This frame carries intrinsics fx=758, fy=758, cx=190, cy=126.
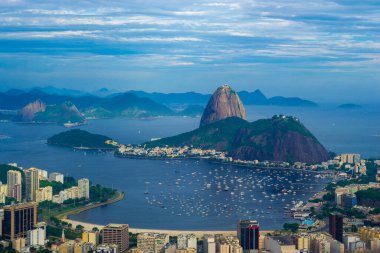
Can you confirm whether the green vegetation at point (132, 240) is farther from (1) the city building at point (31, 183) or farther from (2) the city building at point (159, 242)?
(1) the city building at point (31, 183)

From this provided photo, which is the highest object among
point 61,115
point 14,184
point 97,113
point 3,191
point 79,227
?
point 97,113

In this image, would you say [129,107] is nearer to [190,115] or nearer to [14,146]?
[190,115]

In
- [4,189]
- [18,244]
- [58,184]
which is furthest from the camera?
[58,184]

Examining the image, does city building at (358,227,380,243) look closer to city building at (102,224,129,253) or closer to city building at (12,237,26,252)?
city building at (102,224,129,253)

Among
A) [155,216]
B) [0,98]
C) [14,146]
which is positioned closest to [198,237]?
[155,216]

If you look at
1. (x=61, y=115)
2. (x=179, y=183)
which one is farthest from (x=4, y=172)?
(x=61, y=115)

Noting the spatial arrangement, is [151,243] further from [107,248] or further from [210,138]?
[210,138]

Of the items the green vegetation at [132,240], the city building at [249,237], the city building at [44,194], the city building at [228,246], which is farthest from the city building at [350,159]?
the city building at [228,246]
